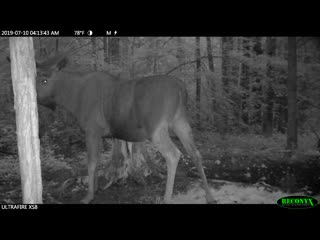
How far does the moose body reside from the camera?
18.5ft

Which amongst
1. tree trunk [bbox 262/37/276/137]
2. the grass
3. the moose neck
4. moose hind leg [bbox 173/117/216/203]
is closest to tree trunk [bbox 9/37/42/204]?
the moose neck

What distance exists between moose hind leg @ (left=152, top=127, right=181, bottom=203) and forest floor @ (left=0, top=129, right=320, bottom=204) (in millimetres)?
510

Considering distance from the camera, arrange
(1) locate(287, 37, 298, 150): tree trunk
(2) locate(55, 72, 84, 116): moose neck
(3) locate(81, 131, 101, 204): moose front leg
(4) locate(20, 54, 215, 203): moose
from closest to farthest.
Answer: (4) locate(20, 54, 215, 203): moose → (3) locate(81, 131, 101, 204): moose front leg → (2) locate(55, 72, 84, 116): moose neck → (1) locate(287, 37, 298, 150): tree trunk

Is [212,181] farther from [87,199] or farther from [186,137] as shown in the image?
[87,199]

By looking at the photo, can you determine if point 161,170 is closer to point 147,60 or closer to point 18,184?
point 18,184

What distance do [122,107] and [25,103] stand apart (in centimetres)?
196

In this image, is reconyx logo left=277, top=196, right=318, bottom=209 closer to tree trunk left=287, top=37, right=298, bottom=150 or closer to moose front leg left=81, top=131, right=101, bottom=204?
moose front leg left=81, top=131, right=101, bottom=204

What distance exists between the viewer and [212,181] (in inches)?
261

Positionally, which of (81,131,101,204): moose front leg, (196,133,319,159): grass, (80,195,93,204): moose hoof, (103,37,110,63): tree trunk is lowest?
(80,195,93,204): moose hoof

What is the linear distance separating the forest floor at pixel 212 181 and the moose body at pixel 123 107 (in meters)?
0.49

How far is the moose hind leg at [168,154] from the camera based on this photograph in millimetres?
5531

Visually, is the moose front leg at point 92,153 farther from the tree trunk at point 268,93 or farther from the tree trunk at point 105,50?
the tree trunk at point 268,93

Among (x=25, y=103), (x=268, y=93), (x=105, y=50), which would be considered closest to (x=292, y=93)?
(x=268, y=93)

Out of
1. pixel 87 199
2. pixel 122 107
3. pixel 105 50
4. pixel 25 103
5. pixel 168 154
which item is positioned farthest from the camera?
pixel 105 50
